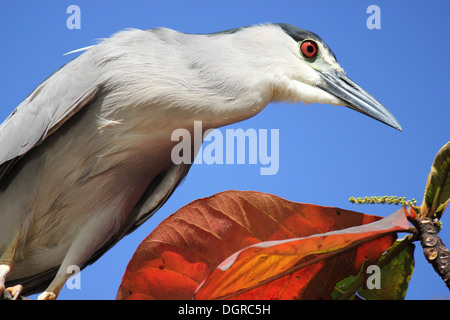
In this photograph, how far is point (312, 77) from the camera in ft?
8.72

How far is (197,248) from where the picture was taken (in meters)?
1.67

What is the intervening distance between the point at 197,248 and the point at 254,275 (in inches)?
8.7

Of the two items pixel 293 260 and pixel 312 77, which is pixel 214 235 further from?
pixel 312 77

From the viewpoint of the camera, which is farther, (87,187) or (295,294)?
(87,187)

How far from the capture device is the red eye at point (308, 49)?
8.94ft

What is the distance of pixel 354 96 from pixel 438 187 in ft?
3.71

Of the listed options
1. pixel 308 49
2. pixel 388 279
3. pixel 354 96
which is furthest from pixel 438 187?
pixel 308 49

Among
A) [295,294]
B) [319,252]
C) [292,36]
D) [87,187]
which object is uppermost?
[292,36]

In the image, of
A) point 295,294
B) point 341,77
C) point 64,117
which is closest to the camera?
point 295,294

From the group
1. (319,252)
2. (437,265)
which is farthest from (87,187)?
(437,265)

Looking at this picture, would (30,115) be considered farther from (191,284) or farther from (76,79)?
(191,284)

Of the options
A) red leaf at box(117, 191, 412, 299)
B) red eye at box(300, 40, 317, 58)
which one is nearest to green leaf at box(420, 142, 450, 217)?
red leaf at box(117, 191, 412, 299)

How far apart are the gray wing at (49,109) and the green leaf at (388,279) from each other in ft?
4.87

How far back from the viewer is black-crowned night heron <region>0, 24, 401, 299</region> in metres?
2.45
